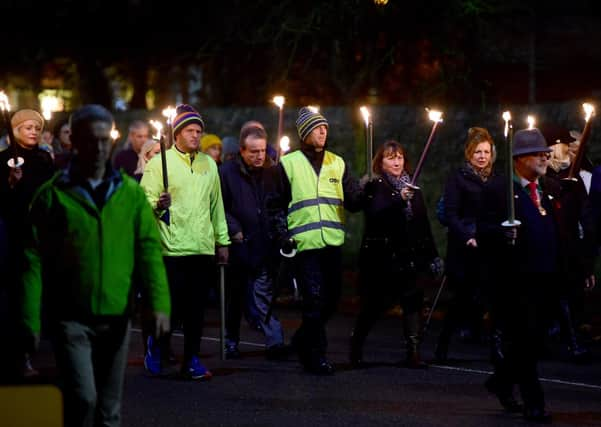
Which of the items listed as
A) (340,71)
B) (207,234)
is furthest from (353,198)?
(340,71)

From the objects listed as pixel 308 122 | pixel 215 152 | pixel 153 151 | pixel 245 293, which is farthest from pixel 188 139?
pixel 215 152

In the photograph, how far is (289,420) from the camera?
29.7 ft

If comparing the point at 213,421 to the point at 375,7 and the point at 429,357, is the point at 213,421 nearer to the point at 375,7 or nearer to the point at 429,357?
the point at 429,357

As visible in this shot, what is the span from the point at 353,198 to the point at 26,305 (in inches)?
201

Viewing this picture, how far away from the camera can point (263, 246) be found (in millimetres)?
12414

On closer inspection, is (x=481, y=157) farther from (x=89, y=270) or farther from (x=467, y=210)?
(x=89, y=270)

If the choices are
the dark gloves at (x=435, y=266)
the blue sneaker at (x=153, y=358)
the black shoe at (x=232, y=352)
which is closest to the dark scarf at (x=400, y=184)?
the dark gloves at (x=435, y=266)

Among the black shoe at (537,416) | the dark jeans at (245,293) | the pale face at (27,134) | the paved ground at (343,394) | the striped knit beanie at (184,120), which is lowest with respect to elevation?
the paved ground at (343,394)

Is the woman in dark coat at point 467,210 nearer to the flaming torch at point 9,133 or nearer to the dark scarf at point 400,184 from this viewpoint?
the dark scarf at point 400,184

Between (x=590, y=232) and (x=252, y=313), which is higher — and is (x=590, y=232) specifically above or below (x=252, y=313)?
above

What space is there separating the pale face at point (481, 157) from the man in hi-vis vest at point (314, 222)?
141cm

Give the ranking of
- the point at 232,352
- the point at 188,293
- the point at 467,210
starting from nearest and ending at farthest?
the point at 188,293
the point at 232,352
the point at 467,210

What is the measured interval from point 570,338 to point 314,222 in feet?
7.95

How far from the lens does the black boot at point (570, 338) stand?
462 inches
